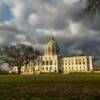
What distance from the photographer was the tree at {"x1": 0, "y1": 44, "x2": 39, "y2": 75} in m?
106

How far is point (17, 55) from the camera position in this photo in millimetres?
105812

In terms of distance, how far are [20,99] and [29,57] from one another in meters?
97.0

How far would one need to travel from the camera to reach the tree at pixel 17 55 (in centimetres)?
10569

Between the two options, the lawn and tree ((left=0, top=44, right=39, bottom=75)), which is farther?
tree ((left=0, top=44, right=39, bottom=75))

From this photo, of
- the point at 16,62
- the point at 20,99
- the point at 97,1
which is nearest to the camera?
the point at 20,99

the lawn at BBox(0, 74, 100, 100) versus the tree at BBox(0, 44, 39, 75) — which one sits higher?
the tree at BBox(0, 44, 39, 75)

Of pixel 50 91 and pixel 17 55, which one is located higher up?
pixel 17 55

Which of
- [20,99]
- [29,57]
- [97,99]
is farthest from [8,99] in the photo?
[29,57]

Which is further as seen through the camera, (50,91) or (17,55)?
(17,55)

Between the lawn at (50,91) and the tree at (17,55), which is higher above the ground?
the tree at (17,55)

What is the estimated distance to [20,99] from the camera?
904 centimetres

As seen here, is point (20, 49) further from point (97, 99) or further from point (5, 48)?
point (97, 99)

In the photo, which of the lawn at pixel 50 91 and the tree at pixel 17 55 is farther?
the tree at pixel 17 55

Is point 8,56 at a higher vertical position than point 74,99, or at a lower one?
higher
